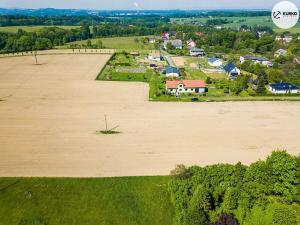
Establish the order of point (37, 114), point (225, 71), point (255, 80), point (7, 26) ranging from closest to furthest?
1. point (37, 114)
2. point (255, 80)
3. point (225, 71)
4. point (7, 26)

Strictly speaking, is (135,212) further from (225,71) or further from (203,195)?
(225,71)

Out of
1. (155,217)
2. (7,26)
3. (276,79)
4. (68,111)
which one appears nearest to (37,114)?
(68,111)

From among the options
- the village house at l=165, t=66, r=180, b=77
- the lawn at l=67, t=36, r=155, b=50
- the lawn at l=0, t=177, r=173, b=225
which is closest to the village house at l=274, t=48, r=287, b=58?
the lawn at l=67, t=36, r=155, b=50

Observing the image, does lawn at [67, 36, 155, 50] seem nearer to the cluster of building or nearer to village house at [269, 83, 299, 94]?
the cluster of building

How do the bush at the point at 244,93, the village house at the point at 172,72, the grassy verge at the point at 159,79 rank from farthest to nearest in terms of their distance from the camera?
the village house at the point at 172,72 → the bush at the point at 244,93 → the grassy verge at the point at 159,79

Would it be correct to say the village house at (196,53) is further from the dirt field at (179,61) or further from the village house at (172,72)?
the village house at (172,72)

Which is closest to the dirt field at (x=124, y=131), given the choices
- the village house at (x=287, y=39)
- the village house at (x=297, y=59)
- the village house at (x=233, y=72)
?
the village house at (x=233, y=72)

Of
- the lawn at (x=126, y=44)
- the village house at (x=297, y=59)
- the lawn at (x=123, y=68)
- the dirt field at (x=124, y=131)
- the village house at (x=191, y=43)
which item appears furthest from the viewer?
the village house at (x=191, y=43)
